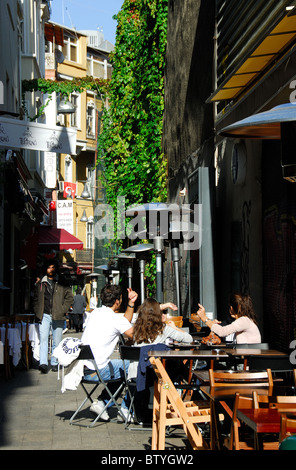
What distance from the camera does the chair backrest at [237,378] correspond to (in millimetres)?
5664

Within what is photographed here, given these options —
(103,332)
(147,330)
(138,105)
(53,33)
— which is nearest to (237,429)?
(147,330)

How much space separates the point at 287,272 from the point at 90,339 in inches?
91.4

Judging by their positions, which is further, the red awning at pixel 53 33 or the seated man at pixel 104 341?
the red awning at pixel 53 33

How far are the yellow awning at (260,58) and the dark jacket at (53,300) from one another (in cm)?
446

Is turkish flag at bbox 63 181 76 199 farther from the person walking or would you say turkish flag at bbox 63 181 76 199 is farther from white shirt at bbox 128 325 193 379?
white shirt at bbox 128 325 193 379

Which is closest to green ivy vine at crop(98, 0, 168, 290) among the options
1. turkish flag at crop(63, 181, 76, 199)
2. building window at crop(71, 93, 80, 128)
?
turkish flag at crop(63, 181, 76, 199)

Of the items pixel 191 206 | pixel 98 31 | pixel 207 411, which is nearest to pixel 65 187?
pixel 98 31

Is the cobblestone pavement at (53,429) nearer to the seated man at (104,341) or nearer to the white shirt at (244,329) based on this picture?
the seated man at (104,341)

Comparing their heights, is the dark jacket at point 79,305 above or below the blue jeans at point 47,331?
below

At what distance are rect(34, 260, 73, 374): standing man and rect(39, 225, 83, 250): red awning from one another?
61.2 feet

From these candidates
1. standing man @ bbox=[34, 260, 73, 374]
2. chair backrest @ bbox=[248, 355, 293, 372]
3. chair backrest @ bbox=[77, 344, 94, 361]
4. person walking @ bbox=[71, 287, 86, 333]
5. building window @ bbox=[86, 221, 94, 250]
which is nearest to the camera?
chair backrest @ bbox=[248, 355, 293, 372]

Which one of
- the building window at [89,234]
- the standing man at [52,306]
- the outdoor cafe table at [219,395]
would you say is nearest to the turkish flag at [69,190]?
the building window at [89,234]

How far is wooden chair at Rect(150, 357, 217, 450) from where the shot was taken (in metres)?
5.77
